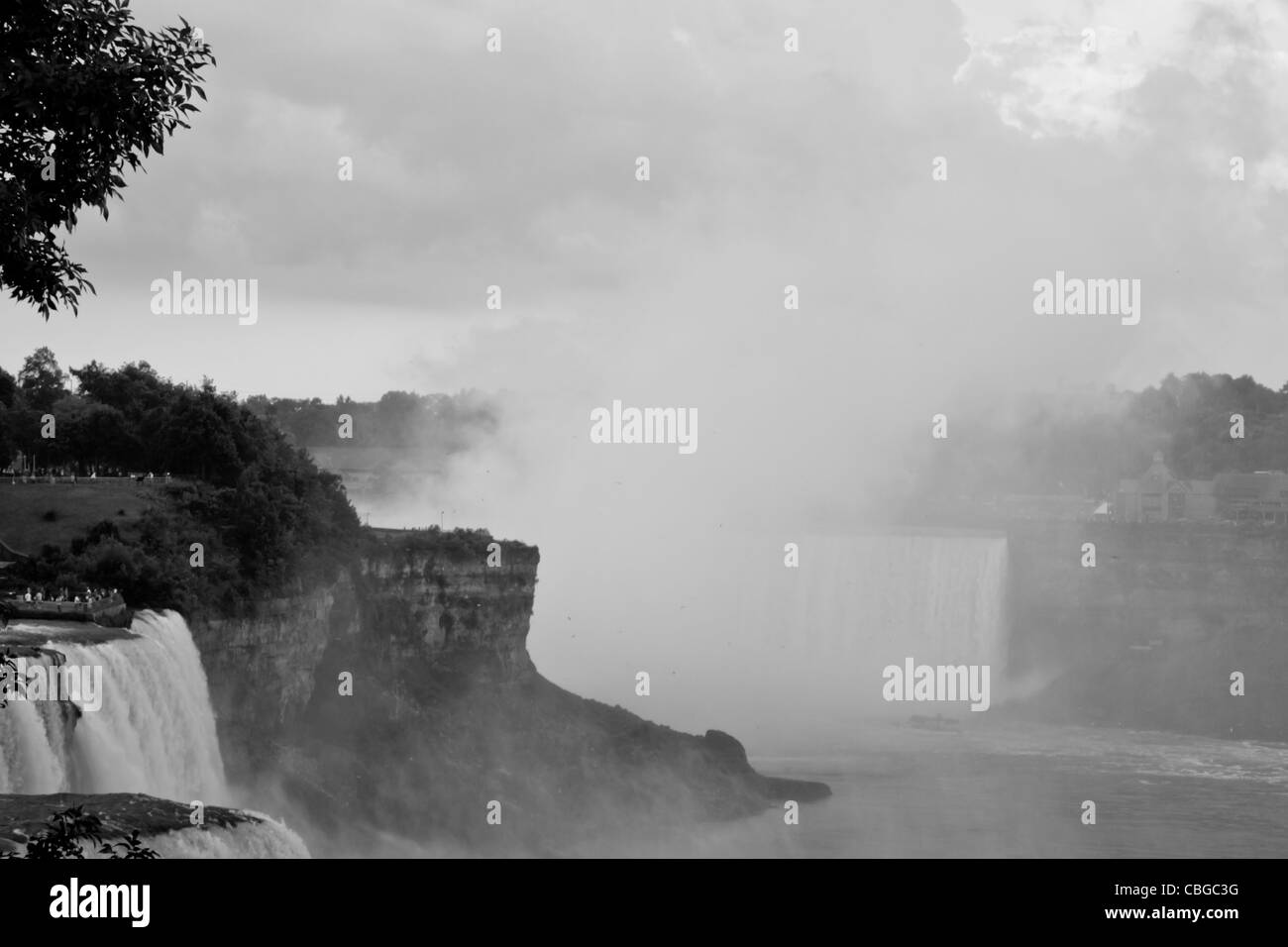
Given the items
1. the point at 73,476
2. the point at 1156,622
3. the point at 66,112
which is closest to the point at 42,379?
the point at 73,476

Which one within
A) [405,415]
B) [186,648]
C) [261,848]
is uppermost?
[405,415]

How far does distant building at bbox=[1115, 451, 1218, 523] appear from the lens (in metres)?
126

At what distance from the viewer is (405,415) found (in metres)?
166

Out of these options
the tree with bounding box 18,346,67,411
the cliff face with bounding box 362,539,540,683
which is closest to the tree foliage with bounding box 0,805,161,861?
the cliff face with bounding box 362,539,540,683

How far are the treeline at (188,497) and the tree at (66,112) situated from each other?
3121 centimetres

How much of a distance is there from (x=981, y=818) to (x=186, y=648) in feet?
106

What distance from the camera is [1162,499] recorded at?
126438 millimetres

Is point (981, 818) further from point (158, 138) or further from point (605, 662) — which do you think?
point (158, 138)

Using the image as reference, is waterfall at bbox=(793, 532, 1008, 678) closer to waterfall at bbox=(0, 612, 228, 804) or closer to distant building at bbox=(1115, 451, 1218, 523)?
distant building at bbox=(1115, 451, 1218, 523)

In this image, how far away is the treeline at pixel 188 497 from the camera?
49688 mm

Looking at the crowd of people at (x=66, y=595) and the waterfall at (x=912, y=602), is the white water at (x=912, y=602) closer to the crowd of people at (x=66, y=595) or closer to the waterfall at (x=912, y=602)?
the waterfall at (x=912, y=602)

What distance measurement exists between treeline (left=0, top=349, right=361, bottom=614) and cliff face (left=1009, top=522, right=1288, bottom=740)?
46.4 m
